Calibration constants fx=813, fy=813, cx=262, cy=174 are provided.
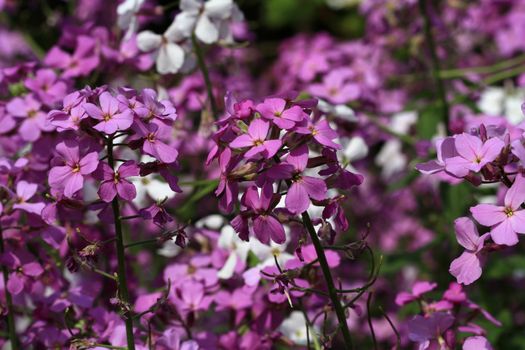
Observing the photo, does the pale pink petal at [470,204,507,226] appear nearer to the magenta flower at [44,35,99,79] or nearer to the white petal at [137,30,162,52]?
the white petal at [137,30,162,52]

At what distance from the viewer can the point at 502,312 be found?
2.43 m

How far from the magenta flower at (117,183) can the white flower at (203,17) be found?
803mm

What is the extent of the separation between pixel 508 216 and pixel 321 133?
14.2 inches

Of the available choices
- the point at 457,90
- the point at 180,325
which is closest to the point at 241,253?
the point at 180,325

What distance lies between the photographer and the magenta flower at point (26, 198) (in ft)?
5.60

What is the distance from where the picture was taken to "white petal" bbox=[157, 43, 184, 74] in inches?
88.0

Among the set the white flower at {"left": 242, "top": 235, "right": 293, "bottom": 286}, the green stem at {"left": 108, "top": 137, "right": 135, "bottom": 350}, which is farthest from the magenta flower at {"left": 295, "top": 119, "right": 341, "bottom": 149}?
the white flower at {"left": 242, "top": 235, "right": 293, "bottom": 286}

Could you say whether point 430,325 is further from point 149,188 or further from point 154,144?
point 149,188

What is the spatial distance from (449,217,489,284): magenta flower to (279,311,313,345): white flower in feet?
1.96

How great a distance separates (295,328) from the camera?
6.48 feet

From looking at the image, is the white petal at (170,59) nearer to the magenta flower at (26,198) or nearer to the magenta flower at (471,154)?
the magenta flower at (26,198)

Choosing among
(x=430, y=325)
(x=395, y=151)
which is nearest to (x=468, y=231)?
(x=430, y=325)

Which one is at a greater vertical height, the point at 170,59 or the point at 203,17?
the point at 203,17

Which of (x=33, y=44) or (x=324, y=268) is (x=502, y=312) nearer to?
(x=324, y=268)
